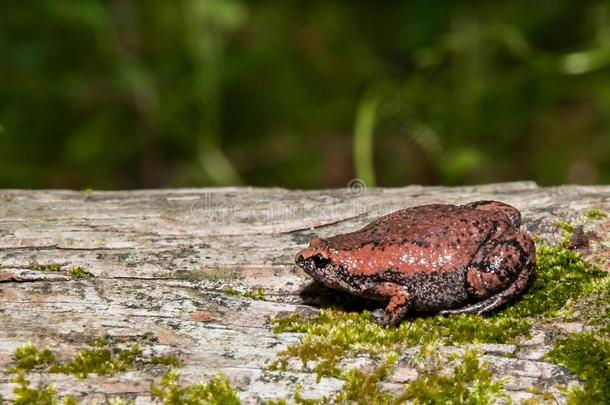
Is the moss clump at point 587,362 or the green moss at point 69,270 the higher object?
the green moss at point 69,270

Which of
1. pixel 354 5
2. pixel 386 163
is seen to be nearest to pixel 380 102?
pixel 386 163

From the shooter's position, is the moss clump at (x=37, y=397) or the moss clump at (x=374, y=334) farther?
the moss clump at (x=374, y=334)

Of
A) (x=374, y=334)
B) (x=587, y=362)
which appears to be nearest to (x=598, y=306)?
(x=587, y=362)

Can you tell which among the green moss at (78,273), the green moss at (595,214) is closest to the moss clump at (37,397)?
the green moss at (78,273)

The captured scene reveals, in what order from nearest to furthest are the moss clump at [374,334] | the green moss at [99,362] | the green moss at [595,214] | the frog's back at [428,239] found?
the green moss at [99,362] → the moss clump at [374,334] → the frog's back at [428,239] → the green moss at [595,214]

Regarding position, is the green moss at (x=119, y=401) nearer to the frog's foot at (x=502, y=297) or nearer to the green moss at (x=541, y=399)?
the frog's foot at (x=502, y=297)

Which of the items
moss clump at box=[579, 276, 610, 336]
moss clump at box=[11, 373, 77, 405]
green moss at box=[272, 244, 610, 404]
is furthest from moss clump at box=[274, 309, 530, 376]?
moss clump at box=[11, 373, 77, 405]

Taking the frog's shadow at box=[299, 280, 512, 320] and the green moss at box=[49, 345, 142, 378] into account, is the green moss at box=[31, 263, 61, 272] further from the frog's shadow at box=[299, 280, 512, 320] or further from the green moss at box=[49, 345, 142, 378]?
the frog's shadow at box=[299, 280, 512, 320]
